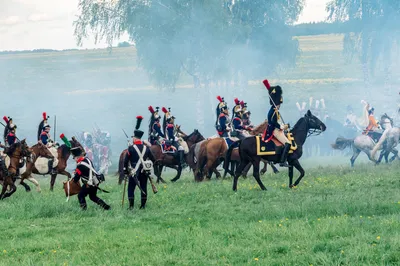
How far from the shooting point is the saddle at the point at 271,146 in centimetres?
2131

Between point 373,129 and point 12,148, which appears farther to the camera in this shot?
point 373,129

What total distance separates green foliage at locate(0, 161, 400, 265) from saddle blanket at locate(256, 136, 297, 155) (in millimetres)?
1052

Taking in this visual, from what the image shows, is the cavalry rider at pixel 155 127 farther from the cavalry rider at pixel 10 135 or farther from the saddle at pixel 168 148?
the cavalry rider at pixel 10 135

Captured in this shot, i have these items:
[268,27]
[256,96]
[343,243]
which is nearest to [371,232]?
[343,243]

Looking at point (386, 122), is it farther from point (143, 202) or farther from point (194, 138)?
point (143, 202)

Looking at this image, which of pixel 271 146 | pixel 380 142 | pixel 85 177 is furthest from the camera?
pixel 380 142

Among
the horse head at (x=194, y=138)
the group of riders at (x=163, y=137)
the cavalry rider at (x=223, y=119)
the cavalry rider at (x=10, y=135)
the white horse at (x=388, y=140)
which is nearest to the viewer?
the group of riders at (x=163, y=137)

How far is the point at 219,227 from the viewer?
14641 millimetres

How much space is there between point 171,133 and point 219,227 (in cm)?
1232

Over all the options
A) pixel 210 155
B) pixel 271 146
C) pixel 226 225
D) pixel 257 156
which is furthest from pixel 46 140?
pixel 226 225

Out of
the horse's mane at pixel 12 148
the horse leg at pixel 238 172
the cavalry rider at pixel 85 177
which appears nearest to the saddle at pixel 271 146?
the horse leg at pixel 238 172

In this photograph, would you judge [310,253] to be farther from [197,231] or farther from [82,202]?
[82,202]

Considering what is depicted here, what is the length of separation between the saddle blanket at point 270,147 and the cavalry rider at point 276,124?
13 centimetres

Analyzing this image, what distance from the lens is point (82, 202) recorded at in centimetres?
1819
